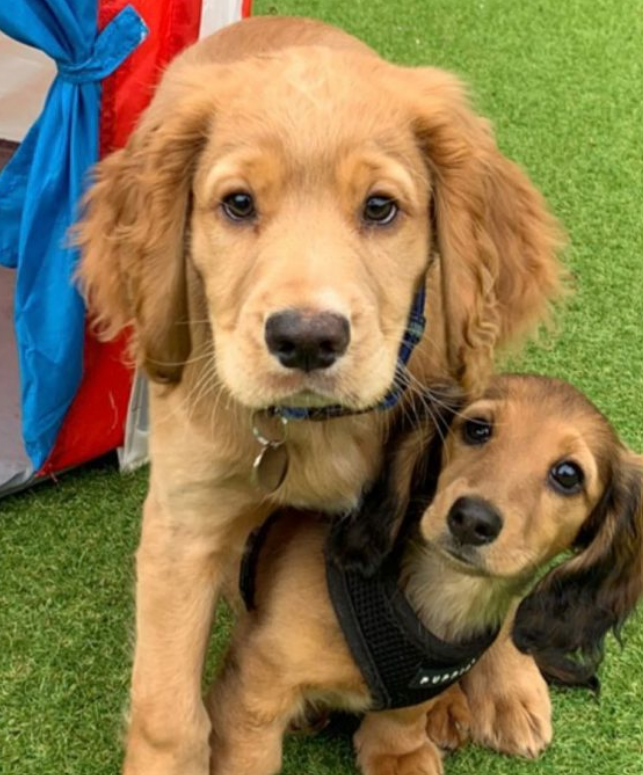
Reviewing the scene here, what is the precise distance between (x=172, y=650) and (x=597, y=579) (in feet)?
2.37

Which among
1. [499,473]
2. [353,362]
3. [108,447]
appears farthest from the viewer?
[108,447]

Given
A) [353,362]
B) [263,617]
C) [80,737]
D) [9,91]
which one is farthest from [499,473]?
[9,91]

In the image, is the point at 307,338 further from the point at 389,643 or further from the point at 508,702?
the point at 508,702

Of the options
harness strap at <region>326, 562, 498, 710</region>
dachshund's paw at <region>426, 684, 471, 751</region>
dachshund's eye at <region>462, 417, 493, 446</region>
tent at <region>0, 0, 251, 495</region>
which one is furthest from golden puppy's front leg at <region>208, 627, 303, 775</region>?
tent at <region>0, 0, 251, 495</region>

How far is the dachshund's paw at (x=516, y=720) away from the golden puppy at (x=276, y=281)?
562mm

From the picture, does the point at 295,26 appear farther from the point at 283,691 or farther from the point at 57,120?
the point at 283,691

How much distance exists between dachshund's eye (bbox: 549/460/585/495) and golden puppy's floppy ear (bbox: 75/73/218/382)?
23.7 inches

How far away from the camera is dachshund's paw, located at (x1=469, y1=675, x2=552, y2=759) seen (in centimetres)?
222

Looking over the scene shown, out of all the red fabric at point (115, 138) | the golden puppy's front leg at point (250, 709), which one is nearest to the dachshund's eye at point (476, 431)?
the golden puppy's front leg at point (250, 709)

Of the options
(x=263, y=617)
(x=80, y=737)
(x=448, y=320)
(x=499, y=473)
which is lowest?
(x=80, y=737)

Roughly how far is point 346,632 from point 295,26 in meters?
1.24

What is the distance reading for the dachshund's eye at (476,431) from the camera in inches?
73.0

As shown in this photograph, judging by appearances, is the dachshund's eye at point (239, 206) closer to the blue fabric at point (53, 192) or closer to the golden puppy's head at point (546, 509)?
the golden puppy's head at point (546, 509)

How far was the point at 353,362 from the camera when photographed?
154 centimetres
